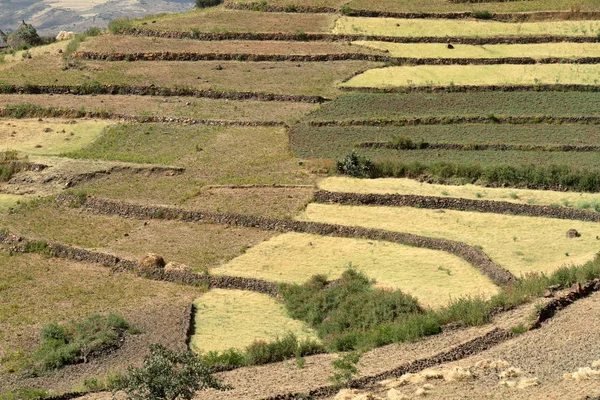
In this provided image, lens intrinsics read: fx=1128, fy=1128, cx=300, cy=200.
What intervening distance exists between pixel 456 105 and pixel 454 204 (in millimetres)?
15357

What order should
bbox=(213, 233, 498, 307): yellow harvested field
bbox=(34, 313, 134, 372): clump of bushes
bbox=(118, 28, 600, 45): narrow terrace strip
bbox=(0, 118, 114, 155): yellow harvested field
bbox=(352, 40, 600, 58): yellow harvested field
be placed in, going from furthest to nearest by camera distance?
bbox=(118, 28, 600, 45): narrow terrace strip
bbox=(352, 40, 600, 58): yellow harvested field
bbox=(0, 118, 114, 155): yellow harvested field
bbox=(213, 233, 498, 307): yellow harvested field
bbox=(34, 313, 134, 372): clump of bushes

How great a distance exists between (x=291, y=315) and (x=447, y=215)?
10.5 meters

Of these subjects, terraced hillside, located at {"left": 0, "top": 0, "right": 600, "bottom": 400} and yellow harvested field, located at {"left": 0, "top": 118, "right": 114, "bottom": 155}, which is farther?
yellow harvested field, located at {"left": 0, "top": 118, "right": 114, "bottom": 155}

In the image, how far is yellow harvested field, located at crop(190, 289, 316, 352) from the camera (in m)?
32.5

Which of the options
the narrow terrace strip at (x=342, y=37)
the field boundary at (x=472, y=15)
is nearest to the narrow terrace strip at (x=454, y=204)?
the narrow terrace strip at (x=342, y=37)

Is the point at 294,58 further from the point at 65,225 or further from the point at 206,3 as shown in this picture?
the point at 65,225

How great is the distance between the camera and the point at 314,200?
1772 inches

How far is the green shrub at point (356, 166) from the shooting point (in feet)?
157

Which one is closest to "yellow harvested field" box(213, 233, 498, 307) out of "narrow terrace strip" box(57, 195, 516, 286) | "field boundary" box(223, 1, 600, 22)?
"narrow terrace strip" box(57, 195, 516, 286)

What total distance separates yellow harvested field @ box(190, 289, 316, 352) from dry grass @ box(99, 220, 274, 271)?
2.84 metres

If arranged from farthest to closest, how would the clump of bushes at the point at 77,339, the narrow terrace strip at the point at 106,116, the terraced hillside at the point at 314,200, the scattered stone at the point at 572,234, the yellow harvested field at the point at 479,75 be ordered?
1. the yellow harvested field at the point at 479,75
2. the narrow terrace strip at the point at 106,116
3. the scattered stone at the point at 572,234
4. the clump of bushes at the point at 77,339
5. the terraced hillside at the point at 314,200

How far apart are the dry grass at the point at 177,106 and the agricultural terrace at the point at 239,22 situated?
40.5 feet

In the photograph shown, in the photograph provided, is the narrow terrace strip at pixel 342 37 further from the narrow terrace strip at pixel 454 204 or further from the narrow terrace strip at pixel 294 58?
the narrow terrace strip at pixel 454 204

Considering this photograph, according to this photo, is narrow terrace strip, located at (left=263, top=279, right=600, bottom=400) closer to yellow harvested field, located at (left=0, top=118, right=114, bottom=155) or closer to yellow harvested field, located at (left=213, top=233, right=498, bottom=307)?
yellow harvested field, located at (left=213, top=233, right=498, bottom=307)
